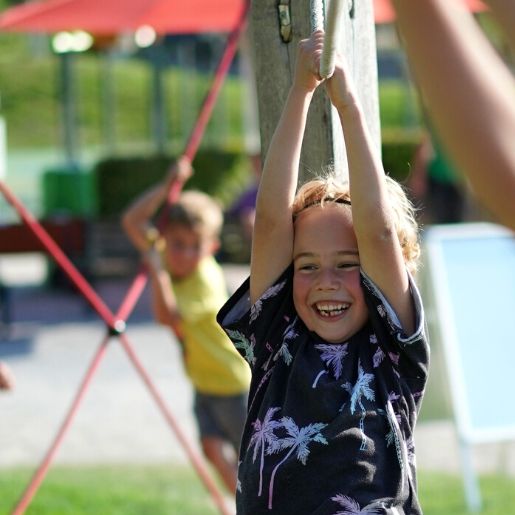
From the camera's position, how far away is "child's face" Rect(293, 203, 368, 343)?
7.37 feet

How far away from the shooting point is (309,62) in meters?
2.15

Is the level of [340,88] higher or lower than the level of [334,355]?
higher

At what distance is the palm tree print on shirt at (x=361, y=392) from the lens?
2170 millimetres

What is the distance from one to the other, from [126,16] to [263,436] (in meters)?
7.20

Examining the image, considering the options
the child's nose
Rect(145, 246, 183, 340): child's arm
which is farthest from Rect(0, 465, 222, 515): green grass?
the child's nose

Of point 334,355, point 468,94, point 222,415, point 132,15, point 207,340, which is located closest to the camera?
point 468,94

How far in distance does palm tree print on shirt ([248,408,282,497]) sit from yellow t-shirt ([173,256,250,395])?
2.54 meters

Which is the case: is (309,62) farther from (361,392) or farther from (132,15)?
(132,15)

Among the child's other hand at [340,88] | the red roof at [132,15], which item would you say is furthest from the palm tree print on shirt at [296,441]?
the red roof at [132,15]

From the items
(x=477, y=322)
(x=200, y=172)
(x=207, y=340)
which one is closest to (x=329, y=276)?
(x=207, y=340)

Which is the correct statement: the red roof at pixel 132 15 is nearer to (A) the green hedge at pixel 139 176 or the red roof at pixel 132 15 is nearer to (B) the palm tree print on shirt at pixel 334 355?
(A) the green hedge at pixel 139 176

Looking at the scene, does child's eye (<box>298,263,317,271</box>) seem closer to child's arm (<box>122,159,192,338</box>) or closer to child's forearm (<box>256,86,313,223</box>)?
child's forearm (<box>256,86,313,223</box>)

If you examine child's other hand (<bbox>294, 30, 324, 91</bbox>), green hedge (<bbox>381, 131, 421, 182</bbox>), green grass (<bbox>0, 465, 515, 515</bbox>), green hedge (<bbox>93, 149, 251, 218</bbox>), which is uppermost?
green hedge (<bbox>381, 131, 421, 182</bbox>)

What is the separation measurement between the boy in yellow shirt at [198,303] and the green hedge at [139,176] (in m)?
7.35
